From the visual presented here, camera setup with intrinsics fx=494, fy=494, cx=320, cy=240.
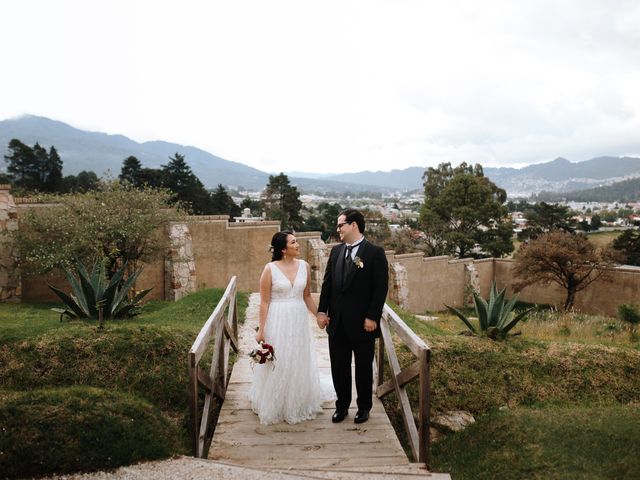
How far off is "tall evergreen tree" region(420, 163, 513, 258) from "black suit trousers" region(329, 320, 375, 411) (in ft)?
100.0

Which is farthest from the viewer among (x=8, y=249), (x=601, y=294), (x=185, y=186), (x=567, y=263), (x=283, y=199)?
(x=283, y=199)

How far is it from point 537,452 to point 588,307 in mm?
20852

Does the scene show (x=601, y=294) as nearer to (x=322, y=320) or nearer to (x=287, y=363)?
(x=322, y=320)

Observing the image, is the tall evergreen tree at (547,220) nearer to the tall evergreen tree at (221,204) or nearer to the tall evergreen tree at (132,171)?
the tall evergreen tree at (221,204)

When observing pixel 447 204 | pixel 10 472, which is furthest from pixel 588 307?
pixel 10 472

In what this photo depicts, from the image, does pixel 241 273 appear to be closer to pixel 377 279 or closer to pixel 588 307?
pixel 377 279

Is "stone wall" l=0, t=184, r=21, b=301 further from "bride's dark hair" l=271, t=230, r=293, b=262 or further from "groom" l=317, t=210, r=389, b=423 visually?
"groom" l=317, t=210, r=389, b=423

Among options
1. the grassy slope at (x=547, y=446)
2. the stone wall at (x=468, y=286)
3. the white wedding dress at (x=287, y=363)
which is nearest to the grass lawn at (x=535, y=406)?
the grassy slope at (x=547, y=446)

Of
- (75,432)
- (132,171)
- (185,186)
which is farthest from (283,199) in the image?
(75,432)

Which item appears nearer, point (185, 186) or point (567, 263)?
point (567, 263)

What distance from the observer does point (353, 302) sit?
4.71m

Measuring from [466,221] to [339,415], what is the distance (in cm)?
3220

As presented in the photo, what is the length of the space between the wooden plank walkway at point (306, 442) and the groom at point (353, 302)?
21cm

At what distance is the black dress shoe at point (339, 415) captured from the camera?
4.91m
